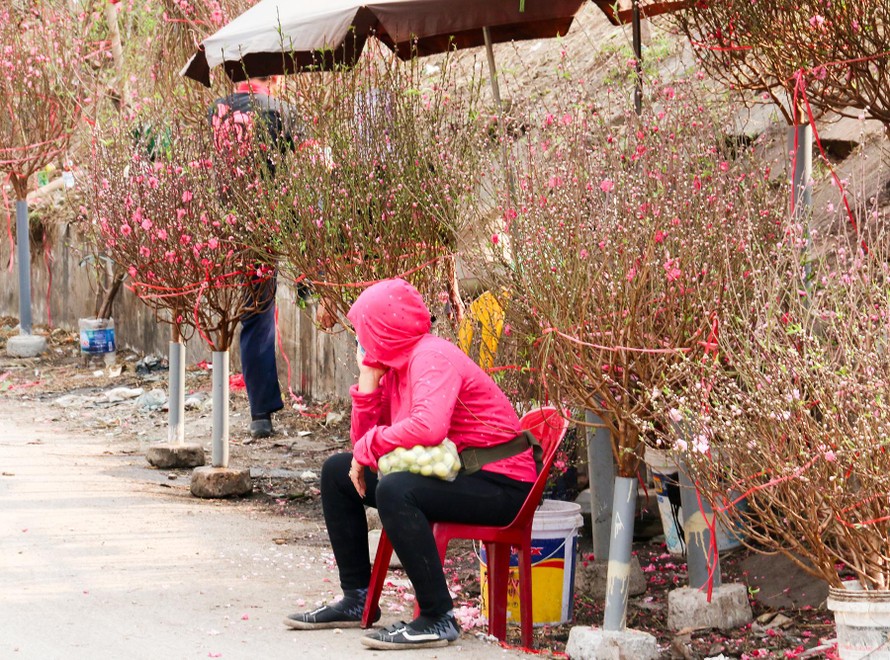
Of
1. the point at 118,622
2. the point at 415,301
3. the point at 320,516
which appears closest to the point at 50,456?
the point at 320,516

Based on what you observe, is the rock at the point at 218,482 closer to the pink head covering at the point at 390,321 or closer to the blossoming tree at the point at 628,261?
the pink head covering at the point at 390,321

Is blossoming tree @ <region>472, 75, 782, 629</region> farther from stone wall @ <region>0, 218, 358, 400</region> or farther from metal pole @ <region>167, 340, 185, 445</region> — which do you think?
metal pole @ <region>167, 340, 185, 445</region>

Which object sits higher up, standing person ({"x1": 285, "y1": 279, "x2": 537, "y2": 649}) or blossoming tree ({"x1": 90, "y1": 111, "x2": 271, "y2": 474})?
blossoming tree ({"x1": 90, "y1": 111, "x2": 271, "y2": 474})

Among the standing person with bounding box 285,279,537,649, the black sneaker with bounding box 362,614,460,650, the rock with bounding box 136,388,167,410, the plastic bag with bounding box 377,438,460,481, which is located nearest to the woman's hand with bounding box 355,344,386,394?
the standing person with bounding box 285,279,537,649

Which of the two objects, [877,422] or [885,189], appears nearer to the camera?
[877,422]

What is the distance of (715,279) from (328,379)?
6.48m

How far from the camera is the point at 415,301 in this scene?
15.8 feet

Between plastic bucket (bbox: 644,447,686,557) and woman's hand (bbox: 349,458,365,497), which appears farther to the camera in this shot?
plastic bucket (bbox: 644,447,686,557)

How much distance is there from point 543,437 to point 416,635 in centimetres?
98

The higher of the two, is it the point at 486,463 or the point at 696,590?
the point at 486,463

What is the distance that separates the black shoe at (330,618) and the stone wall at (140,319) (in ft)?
7.34

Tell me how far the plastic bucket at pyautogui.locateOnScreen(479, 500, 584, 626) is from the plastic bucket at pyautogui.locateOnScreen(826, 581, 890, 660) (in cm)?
147

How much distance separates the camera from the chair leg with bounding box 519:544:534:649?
15.6 feet

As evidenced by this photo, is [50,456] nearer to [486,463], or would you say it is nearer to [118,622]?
[118,622]
